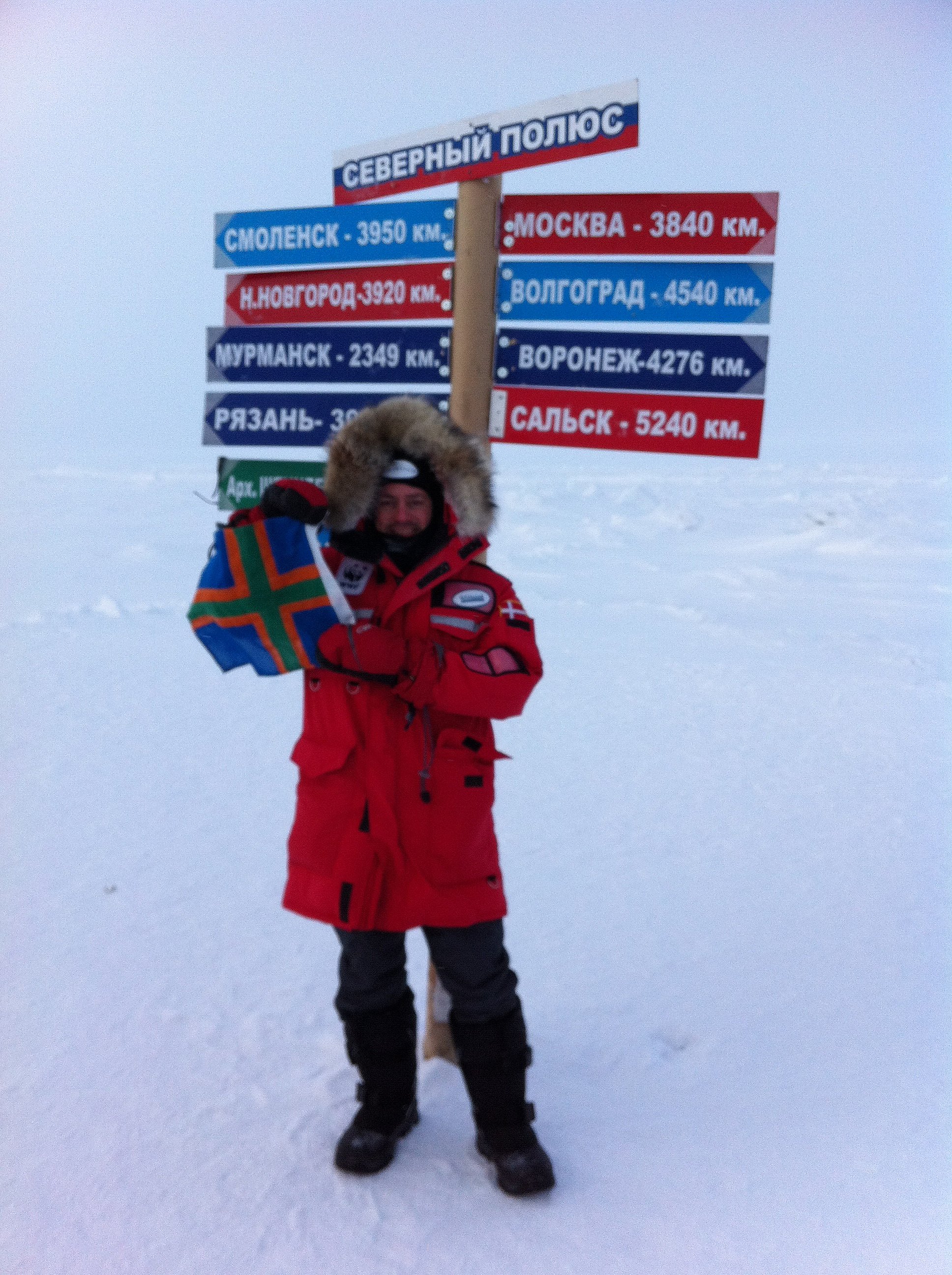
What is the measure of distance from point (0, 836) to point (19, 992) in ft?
4.41

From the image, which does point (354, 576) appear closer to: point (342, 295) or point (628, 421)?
point (628, 421)

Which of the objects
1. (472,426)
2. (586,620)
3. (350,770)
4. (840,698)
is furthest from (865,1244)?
(586,620)

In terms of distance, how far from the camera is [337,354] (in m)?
3.00

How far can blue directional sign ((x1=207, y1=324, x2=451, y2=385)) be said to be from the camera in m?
2.93

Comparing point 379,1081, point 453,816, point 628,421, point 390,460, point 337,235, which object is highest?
point 337,235

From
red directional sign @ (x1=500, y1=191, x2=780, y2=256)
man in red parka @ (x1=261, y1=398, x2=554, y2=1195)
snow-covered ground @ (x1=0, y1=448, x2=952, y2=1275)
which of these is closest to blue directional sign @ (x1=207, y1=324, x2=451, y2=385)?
red directional sign @ (x1=500, y1=191, x2=780, y2=256)

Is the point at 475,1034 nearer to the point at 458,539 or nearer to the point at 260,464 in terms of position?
the point at 458,539

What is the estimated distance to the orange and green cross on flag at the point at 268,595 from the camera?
223 cm

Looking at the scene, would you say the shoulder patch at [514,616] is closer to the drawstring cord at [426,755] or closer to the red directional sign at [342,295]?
the drawstring cord at [426,755]

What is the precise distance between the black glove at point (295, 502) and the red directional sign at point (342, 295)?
0.84 meters

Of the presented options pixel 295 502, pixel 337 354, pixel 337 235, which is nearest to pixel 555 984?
pixel 295 502

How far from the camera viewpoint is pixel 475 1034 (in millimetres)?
2439

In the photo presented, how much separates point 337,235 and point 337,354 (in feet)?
1.13

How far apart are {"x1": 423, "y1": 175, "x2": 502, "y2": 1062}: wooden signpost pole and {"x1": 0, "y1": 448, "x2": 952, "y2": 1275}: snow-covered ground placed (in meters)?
0.57
